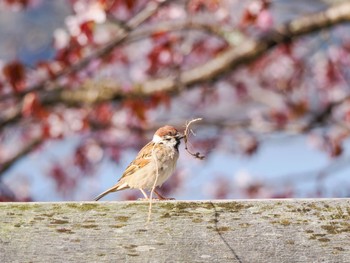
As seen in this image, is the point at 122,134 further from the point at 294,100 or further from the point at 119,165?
the point at 294,100

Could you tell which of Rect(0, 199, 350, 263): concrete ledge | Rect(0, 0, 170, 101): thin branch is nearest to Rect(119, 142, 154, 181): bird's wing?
Rect(0, 199, 350, 263): concrete ledge

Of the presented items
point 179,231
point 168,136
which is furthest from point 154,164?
point 179,231

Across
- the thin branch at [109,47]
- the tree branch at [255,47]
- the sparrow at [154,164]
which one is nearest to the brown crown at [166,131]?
the sparrow at [154,164]

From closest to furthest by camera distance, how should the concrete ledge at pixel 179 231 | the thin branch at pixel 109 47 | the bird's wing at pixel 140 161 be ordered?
the concrete ledge at pixel 179 231
the bird's wing at pixel 140 161
the thin branch at pixel 109 47

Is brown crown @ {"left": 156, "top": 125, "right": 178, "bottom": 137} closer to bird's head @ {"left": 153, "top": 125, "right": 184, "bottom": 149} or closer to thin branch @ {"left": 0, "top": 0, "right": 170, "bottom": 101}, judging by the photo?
bird's head @ {"left": 153, "top": 125, "right": 184, "bottom": 149}

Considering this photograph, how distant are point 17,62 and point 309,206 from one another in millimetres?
3816

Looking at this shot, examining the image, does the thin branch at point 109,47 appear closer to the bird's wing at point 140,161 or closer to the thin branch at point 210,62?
the thin branch at point 210,62

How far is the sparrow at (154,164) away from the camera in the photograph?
2.97m

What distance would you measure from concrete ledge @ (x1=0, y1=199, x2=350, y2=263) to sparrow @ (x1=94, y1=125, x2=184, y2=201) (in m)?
0.89

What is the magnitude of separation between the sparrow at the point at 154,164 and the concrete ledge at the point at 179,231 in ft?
2.92

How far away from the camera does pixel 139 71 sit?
7.40 m

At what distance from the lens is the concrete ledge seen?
188 cm

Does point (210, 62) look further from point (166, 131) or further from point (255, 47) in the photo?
point (166, 131)

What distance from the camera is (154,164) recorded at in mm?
3008
